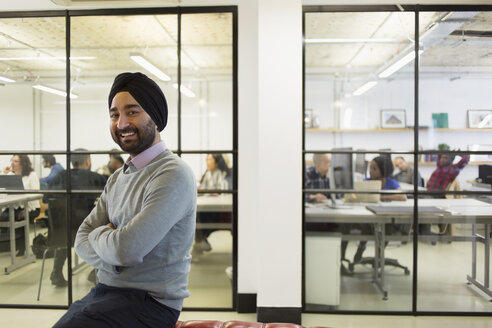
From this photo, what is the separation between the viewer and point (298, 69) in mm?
2887

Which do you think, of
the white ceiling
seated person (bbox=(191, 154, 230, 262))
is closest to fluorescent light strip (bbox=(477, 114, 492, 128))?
the white ceiling

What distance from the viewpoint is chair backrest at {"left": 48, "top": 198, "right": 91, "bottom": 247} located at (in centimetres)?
330

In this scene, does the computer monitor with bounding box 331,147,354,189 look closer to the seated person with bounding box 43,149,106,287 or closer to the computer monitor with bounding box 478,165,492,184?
the computer monitor with bounding box 478,165,492,184

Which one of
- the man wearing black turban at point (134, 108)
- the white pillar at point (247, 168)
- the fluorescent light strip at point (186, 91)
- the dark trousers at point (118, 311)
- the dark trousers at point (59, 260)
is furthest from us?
the dark trousers at point (59, 260)

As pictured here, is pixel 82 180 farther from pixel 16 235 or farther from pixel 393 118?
pixel 393 118

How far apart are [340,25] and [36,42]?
2817mm

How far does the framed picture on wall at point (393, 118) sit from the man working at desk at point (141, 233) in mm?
2350

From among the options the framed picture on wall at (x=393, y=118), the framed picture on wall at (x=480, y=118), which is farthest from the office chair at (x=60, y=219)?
the framed picture on wall at (x=480, y=118)

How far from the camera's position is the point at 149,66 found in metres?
3.20

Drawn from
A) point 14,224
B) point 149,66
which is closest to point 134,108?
point 149,66

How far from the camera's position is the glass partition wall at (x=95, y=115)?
3203 millimetres

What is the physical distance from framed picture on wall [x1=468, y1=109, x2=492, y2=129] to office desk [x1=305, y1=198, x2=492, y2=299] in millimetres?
683

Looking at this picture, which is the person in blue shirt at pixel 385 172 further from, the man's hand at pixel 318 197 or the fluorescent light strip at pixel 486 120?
the fluorescent light strip at pixel 486 120

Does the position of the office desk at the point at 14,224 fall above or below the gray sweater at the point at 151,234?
below
